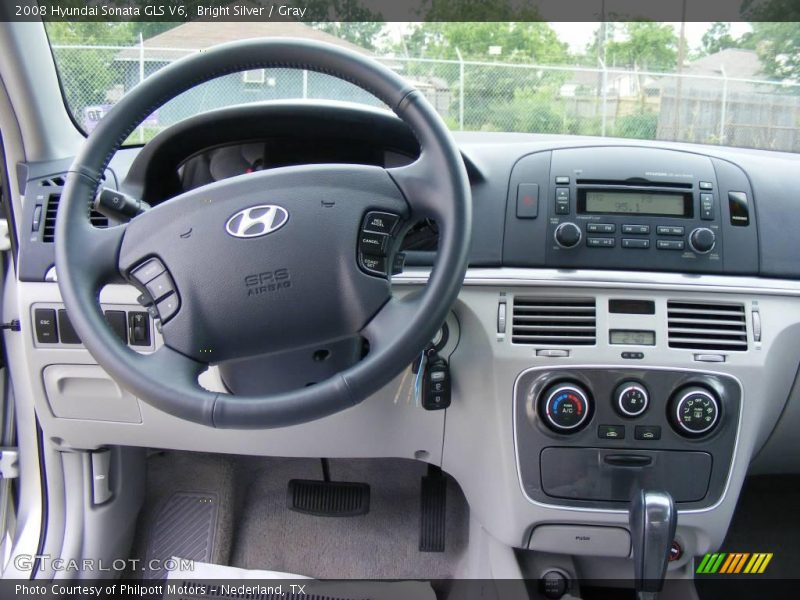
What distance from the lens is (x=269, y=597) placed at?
1.83 meters

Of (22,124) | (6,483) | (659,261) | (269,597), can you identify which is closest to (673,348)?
(659,261)

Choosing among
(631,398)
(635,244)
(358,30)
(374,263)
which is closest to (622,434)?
(631,398)

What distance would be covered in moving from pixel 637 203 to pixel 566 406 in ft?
1.53

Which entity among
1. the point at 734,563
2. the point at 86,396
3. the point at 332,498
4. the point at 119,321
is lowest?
the point at 734,563

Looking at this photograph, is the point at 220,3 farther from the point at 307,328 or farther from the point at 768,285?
the point at 768,285

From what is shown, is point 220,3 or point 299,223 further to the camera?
point 220,3

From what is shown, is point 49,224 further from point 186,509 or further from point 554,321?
point 554,321

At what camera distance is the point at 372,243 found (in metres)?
1.15

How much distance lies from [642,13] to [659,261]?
1.82 ft

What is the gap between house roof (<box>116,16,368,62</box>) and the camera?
1344mm

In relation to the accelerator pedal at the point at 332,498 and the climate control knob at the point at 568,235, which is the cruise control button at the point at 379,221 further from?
the accelerator pedal at the point at 332,498

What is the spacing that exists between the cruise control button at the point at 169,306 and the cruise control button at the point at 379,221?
330 millimetres

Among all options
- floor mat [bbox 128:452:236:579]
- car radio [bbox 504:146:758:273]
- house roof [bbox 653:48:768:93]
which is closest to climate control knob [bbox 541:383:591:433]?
car radio [bbox 504:146:758:273]

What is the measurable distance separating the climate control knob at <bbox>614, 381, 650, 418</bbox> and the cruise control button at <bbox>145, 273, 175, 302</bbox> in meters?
0.91
